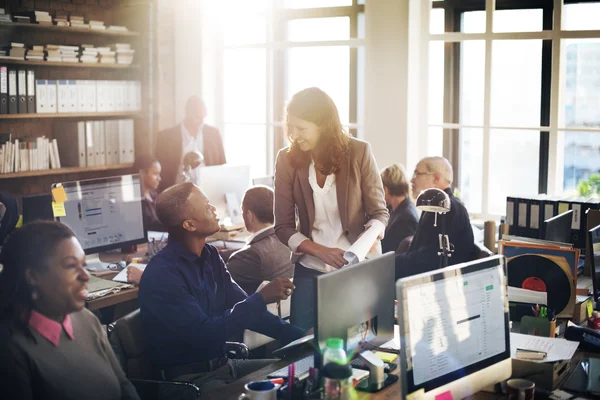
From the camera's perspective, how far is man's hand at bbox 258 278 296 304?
2695 mm

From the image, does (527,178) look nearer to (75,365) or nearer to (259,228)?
(259,228)

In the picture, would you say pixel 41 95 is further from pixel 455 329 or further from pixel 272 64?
pixel 455 329

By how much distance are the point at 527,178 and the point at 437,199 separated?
2.93m

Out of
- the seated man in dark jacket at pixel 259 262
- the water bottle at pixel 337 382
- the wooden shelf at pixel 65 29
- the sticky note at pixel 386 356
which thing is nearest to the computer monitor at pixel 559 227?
the seated man in dark jacket at pixel 259 262

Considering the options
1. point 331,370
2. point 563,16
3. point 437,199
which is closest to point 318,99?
point 437,199

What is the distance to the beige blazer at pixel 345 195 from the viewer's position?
10.0ft

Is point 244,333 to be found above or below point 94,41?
below

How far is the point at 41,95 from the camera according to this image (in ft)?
19.0

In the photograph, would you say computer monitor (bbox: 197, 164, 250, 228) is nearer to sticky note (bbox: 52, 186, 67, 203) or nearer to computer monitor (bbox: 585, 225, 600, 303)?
sticky note (bbox: 52, 186, 67, 203)

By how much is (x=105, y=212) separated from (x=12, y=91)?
208cm

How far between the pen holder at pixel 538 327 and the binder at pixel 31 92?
428cm

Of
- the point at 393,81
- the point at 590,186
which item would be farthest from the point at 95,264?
the point at 590,186

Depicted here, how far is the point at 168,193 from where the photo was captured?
2900 millimetres

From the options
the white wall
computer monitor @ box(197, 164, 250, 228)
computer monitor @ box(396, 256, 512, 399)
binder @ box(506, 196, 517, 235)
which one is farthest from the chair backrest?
the white wall
